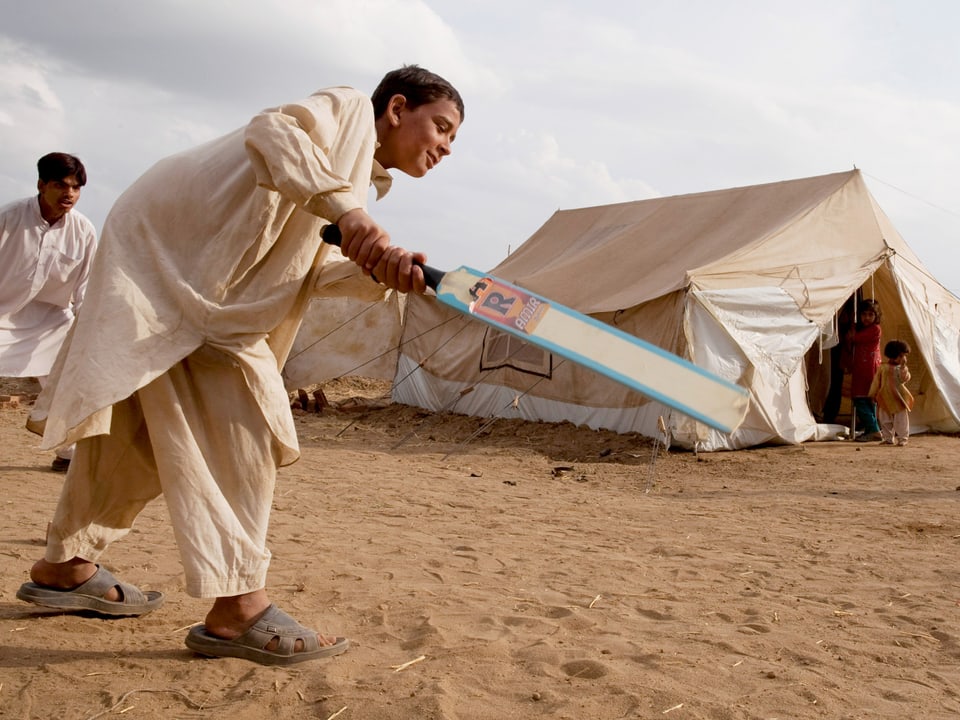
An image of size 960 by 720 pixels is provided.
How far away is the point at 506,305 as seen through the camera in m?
1.96

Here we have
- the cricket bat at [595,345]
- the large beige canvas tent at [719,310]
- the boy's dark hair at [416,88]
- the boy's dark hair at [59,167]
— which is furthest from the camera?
the large beige canvas tent at [719,310]

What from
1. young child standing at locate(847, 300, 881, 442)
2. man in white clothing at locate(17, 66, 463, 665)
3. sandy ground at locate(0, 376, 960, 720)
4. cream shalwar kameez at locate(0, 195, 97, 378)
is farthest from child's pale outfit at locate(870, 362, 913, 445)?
man in white clothing at locate(17, 66, 463, 665)

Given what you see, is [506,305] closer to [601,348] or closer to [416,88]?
[601,348]

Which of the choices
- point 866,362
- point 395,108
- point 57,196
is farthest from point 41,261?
point 866,362

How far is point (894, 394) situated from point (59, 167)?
7.67 metres

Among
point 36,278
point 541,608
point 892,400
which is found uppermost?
point 36,278

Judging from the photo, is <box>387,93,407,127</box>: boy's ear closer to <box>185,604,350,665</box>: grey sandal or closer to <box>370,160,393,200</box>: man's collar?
<box>370,160,393,200</box>: man's collar

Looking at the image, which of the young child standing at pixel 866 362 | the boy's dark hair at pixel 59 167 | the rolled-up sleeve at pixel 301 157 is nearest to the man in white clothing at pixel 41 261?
the boy's dark hair at pixel 59 167

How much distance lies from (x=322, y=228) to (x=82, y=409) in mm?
645

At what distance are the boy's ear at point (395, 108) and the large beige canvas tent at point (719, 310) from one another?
5871 millimetres

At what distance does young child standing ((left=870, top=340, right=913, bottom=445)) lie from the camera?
902 centimetres

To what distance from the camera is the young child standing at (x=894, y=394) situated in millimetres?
9016

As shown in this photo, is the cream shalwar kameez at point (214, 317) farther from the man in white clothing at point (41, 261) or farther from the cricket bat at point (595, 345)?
the man in white clothing at point (41, 261)

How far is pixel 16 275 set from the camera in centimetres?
477
